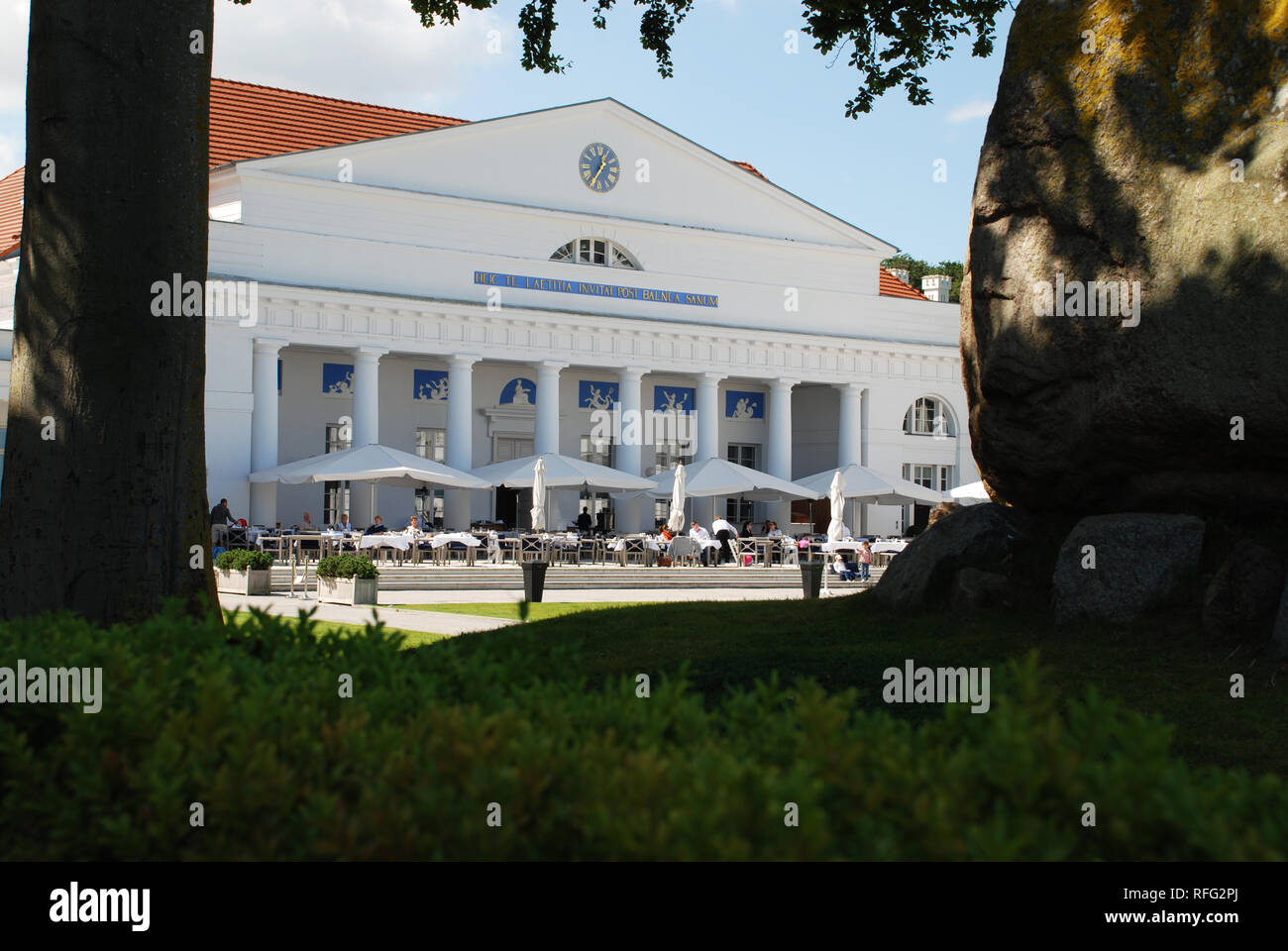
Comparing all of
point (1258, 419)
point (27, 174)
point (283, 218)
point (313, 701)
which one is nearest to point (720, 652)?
point (1258, 419)

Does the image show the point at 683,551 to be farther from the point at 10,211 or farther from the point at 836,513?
the point at 10,211

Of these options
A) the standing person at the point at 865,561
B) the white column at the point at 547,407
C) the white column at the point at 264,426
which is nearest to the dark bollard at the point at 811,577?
the standing person at the point at 865,561

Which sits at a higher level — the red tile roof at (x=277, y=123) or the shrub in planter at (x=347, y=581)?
the red tile roof at (x=277, y=123)

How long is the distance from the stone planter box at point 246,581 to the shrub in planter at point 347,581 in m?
1.41

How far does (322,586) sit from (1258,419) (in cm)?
1781

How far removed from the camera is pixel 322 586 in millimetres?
24250

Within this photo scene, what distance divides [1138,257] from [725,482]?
30.1m

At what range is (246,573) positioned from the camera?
25.2 m

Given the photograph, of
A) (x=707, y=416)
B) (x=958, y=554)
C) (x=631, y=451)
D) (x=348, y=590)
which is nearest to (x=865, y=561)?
(x=631, y=451)

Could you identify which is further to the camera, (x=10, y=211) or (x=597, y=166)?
(x=10, y=211)

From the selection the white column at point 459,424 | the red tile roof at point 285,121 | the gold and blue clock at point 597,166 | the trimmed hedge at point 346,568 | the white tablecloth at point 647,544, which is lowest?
the trimmed hedge at point 346,568

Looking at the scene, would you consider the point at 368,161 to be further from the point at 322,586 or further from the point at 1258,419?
the point at 1258,419

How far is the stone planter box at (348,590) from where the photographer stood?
23.2 m

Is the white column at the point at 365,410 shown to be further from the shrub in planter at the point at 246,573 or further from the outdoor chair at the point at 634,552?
the shrub in planter at the point at 246,573
